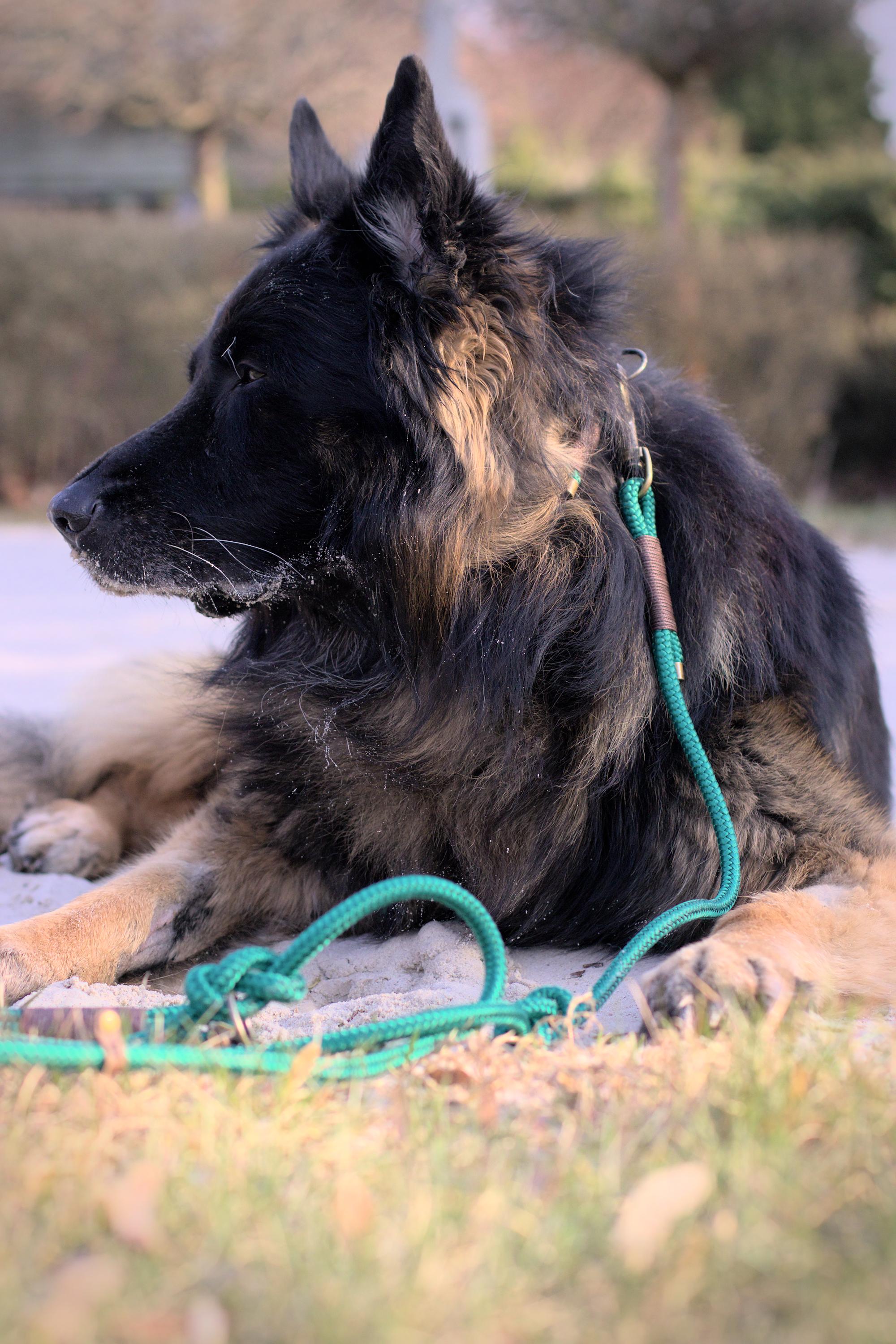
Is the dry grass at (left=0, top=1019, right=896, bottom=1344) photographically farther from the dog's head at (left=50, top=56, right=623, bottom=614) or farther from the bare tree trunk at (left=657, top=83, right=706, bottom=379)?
the bare tree trunk at (left=657, top=83, right=706, bottom=379)

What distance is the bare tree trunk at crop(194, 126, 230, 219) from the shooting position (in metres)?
24.6

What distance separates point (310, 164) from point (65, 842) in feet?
7.36

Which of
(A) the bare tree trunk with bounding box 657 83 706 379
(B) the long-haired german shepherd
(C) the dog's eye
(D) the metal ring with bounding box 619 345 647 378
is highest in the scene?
Answer: (A) the bare tree trunk with bounding box 657 83 706 379

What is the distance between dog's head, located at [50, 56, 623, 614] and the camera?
2576 mm

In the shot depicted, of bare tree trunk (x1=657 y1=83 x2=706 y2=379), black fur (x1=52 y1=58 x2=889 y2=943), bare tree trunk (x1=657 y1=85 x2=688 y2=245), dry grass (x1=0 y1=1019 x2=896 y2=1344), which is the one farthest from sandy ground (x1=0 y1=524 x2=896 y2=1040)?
bare tree trunk (x1=657 y1=85 x2=688 y2=245)

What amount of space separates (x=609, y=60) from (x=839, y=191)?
7586 mm

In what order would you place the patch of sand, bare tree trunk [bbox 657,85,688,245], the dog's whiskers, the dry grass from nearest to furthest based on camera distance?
the dry grass → the patch of sand → the dog's whiskers → bare tree trunk [bbox 657,85,688,245]

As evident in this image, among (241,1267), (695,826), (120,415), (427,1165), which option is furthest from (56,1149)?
(120,415)

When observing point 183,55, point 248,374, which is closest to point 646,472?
point 248,374

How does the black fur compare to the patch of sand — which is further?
the black fur

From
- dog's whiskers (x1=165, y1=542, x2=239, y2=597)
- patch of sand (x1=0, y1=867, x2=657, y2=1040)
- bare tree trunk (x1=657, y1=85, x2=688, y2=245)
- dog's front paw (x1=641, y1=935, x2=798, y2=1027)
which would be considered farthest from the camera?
bare tree trunk (x1=657, y1=85, x2=688, y2=245)

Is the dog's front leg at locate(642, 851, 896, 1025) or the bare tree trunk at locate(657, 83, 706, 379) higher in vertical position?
the bare tree trunk at locate(657, 83, 706, 379)

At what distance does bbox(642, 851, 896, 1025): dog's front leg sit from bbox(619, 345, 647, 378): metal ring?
4.48 ft

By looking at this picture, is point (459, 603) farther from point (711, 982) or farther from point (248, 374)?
point (711, 982)
